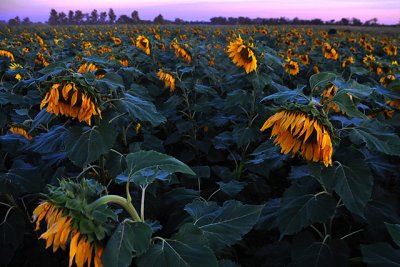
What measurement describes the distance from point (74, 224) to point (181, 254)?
336mm

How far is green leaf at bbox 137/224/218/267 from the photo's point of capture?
1.02 metres

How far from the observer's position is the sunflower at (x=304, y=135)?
138cm

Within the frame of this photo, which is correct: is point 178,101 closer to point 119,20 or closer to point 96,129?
point 96,129

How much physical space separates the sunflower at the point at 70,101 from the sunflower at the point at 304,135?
0.80 m

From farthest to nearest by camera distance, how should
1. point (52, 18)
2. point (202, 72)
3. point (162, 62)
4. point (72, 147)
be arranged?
point (52, 18) → point (162, 62) → point (202, 72) → point (72, 147)

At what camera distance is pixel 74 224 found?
2.92ft

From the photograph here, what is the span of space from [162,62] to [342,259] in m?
5.39

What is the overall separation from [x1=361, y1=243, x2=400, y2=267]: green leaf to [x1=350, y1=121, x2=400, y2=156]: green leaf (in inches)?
16.6

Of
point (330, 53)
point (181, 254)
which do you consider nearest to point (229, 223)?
point (181, 254)

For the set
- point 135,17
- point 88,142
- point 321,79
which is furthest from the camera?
point 135,17

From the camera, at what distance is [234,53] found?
123 inches

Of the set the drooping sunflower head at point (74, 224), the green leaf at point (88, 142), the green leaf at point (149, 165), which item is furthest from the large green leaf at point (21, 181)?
the drooping sunflower head at point (74, 224)

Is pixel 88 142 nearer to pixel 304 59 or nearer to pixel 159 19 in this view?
pixel 304 59

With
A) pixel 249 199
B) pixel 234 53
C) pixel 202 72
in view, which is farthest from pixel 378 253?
pixel 202 72
